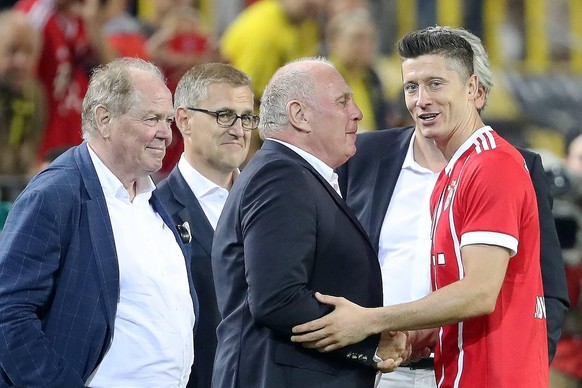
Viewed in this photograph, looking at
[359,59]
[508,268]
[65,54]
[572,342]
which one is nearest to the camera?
[508,268]

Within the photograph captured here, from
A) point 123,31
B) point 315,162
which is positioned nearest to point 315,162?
point 315,162

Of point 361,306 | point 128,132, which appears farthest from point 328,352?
point 128,132

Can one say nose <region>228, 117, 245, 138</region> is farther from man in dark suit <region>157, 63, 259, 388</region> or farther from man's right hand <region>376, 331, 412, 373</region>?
man's right hand <region>376, 331, 412, 373</region>

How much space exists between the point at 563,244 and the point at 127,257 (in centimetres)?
296

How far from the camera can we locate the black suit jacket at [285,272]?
3.07 meters

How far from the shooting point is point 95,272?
305cm

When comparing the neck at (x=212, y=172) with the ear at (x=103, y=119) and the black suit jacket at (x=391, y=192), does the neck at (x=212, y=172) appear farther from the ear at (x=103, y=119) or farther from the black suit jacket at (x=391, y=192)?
the ear at (x=103, y=119)

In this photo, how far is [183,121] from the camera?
14.2 ft

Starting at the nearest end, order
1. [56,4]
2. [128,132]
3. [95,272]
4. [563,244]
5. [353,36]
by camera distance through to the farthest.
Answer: [95,272], [128,132], [563,244], [56,4], [353,36]

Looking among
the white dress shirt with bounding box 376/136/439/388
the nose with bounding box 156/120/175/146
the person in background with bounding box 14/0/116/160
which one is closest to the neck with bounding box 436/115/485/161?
the white dress shirt with bounding box 376/136/439/388

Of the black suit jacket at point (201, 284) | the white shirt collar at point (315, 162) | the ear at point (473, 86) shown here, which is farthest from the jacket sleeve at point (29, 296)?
the ear at point (473, 86)

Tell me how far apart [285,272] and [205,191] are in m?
1.12

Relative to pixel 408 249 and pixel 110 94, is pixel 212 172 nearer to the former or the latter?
pixel 408 249

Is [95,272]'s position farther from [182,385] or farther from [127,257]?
[182,385]
